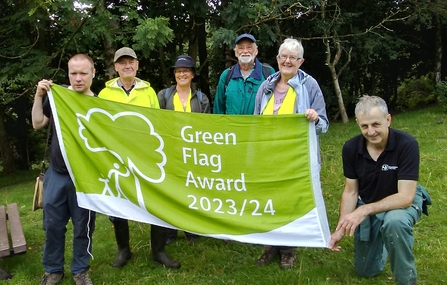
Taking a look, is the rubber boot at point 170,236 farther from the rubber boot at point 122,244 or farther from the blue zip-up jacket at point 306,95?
the blue zip-up jacket at point 306,95

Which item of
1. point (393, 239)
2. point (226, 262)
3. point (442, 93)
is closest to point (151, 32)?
point (226, 262)

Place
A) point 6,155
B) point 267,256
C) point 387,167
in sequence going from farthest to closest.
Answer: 1. point 6,155
2. point 267,256
3. point 387,167

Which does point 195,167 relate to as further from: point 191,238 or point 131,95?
point 191,238

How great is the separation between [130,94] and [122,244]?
159cm

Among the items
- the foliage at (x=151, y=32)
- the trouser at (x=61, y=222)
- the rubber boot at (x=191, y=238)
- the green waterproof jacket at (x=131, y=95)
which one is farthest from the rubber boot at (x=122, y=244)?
the foliage at (x=151, y=32)

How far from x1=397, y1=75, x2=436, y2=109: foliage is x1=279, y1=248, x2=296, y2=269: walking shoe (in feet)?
45.7

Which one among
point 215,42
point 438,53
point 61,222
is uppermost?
point 438,53

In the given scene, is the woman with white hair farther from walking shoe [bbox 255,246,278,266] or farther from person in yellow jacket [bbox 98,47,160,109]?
person in yellow jacket [bbox 98,47,160,109]

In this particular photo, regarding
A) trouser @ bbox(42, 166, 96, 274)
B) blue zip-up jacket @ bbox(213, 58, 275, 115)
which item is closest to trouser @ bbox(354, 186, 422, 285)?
blue zip-up jacket @ bbox(213, 58, 275, 115)

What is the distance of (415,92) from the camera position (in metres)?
16.3

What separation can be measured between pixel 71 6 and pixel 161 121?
178 inches

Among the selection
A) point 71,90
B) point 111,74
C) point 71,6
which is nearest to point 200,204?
point 71,90

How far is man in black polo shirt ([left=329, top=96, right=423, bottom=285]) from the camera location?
10.6 feet

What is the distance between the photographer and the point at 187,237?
484 cm
